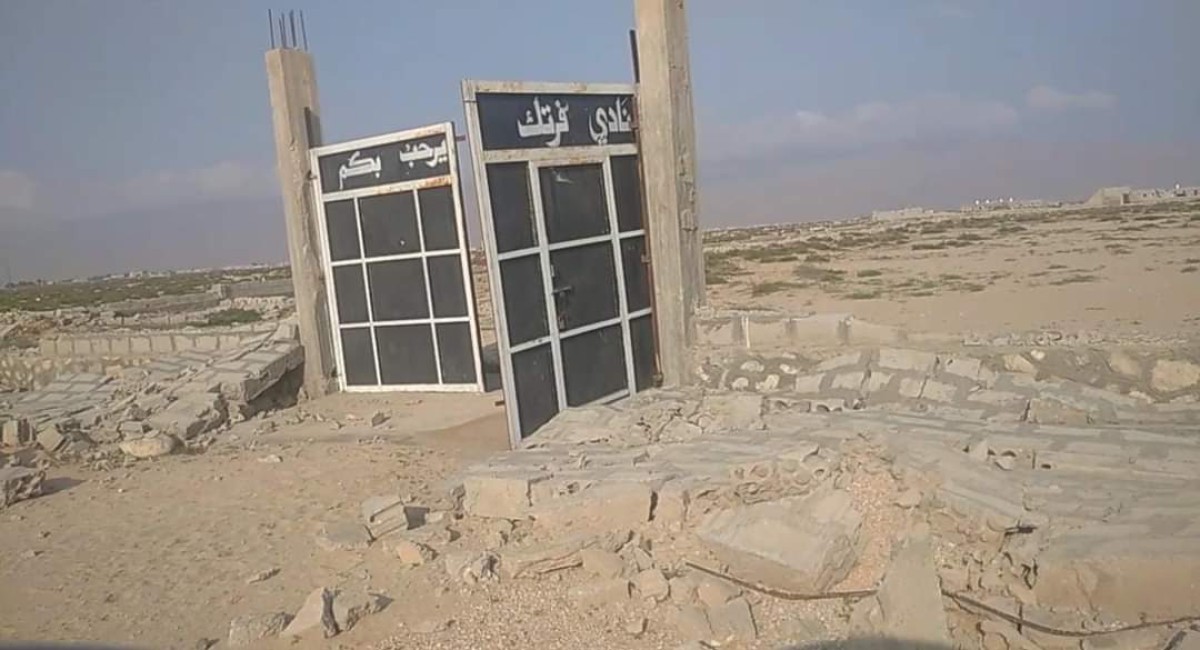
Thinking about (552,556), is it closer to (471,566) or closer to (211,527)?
(471,566)

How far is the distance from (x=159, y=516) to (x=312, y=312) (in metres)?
4.19

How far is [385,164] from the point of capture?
365 inches

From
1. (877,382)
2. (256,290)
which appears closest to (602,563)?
(877,382)

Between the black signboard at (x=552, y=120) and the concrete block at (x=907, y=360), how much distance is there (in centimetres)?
288

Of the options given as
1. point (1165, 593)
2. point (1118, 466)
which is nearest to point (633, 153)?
point (1118, 466)

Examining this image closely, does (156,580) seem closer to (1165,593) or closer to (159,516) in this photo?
(159,516)

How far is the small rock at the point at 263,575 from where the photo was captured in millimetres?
4640

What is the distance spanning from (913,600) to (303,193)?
8074 millimetres

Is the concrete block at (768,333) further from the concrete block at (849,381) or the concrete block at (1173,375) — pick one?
the concrete block at (1173,375)

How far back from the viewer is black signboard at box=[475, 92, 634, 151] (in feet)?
22.0

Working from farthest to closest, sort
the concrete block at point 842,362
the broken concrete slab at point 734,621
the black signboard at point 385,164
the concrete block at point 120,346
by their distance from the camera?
the concrete block at point 120,346 → the black signboard at point 385,164 → the concrete block at point 842,362 → the broken concrete slab at point 734,621

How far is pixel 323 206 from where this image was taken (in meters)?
9.73

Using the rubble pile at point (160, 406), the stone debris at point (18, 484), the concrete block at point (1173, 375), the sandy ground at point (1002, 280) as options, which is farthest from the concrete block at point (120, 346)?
the concrete block at point (1173, 375)

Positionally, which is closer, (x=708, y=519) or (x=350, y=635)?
(x=350, y=635)
